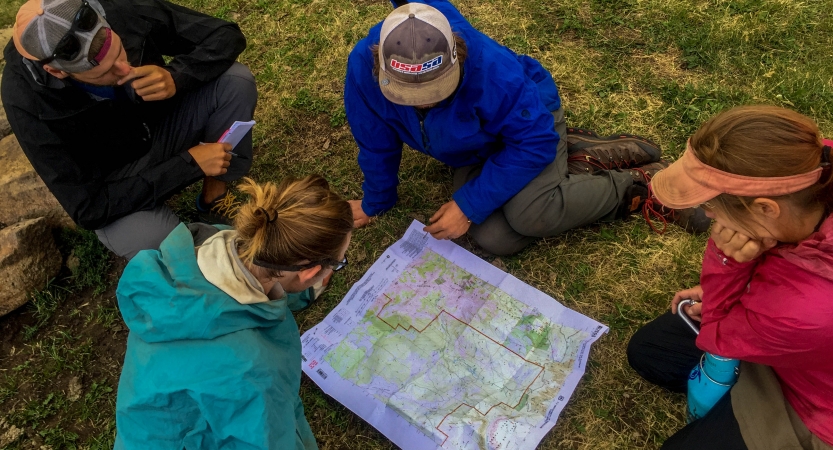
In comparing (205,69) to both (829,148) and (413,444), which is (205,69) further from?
(829,148)

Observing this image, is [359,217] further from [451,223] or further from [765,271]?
[765,271]

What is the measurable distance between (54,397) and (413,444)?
1.47 metres

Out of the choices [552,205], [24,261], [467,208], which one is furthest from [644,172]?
[24,261]

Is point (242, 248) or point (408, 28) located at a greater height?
point (408, 28)

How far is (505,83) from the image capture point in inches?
73.7

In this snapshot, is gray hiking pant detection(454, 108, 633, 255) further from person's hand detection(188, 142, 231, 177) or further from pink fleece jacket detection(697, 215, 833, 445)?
person's hand detection(188, 142, 231, 177)

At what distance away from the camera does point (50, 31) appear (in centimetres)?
179

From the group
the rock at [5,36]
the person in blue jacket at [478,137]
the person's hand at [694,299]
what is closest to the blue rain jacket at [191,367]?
the person in blue jacket at [478,137]

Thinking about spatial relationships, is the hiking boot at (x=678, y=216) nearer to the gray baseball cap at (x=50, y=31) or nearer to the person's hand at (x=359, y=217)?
the person's hand at (x=359, y=217)

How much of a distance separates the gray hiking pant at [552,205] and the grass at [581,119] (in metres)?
0.11

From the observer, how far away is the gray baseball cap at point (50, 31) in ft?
5.88

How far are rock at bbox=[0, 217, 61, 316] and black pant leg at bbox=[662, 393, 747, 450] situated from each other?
2.59 metres

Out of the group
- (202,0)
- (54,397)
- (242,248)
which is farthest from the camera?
(202,0)

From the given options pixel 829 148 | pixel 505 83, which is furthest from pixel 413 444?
pixel 829 148
